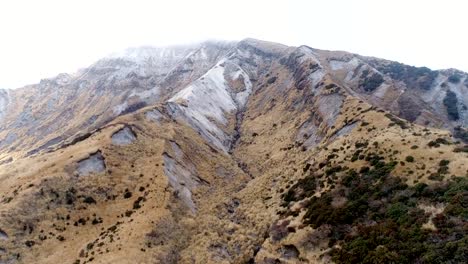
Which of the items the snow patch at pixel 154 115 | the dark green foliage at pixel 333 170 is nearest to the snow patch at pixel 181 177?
the snow patch at pixel 154 115

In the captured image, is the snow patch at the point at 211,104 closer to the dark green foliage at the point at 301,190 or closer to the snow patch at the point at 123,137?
the snow patch at the point at 123,137

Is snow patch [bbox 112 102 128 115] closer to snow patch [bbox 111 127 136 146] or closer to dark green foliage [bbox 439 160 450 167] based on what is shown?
snow patch [bbox 111 127 136 146]

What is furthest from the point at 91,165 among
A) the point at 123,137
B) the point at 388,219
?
the point at 388,219

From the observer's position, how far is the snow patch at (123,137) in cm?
8362

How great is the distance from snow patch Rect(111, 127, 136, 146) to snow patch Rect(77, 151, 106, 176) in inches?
291

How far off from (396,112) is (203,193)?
6317 centimetres

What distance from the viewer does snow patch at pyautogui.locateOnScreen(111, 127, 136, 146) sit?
8362cm

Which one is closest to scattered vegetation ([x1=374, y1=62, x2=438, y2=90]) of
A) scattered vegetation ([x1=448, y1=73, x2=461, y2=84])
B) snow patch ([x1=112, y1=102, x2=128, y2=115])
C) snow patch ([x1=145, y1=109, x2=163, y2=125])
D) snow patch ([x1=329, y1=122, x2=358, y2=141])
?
scattered vegetation ([x1=448, y1=73, x2=461, y2=84])

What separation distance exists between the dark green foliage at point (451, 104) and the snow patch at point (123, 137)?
306 ft

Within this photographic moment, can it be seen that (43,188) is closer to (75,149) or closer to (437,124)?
(75,149)

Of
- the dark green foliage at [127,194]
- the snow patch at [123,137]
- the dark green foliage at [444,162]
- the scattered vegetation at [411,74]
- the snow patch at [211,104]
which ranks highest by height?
the dark green foliage at [444,162]

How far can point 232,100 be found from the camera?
15050 cm

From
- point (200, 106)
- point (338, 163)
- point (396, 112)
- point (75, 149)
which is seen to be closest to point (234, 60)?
point (200, 106)

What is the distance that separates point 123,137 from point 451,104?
102 m
